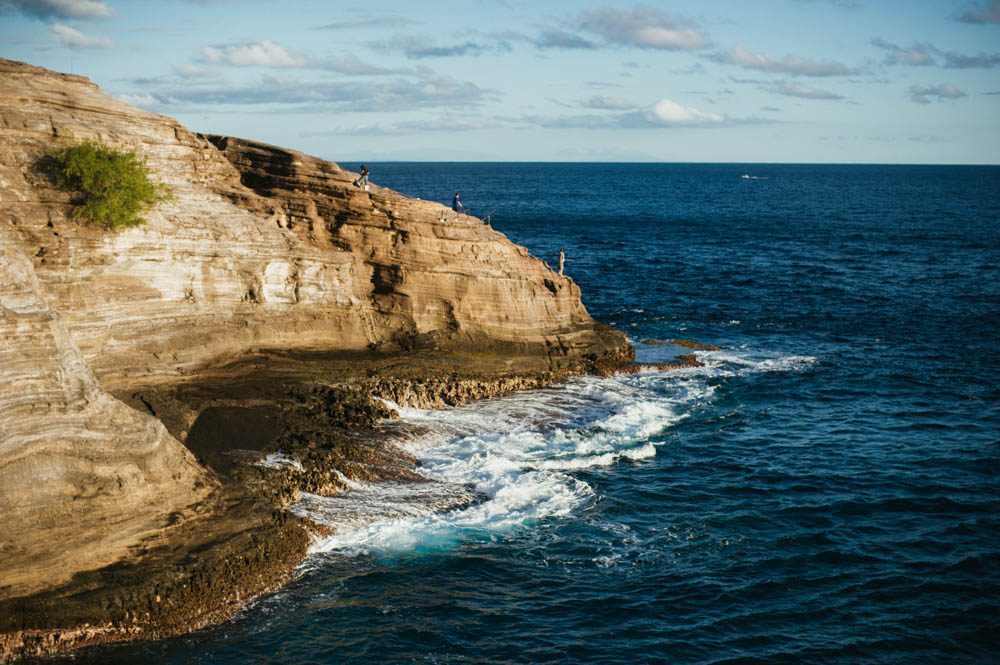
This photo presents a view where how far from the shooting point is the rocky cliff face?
21531 mm

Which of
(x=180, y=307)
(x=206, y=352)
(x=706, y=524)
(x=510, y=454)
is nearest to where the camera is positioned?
(x=706, y=524)

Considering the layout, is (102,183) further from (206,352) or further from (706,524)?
(706,524)

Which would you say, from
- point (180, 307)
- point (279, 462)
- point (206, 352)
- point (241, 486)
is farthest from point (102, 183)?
point (241, 486)

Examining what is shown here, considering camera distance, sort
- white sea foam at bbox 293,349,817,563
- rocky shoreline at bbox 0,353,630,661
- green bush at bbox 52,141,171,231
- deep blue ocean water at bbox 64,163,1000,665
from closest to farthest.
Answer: rocky shoreline at bbox 0,353,630,661 < deep blue ocean water at bbox 64,163,1000,665 < white sea foam at bbox 293,349,817,563 < green bush at bbox 52,141,171,231

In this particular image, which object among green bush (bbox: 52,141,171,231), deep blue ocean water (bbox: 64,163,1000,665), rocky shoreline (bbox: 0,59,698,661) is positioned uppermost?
green bush (bbox: 52,141,171,231)

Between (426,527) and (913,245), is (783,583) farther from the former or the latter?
(913,245)

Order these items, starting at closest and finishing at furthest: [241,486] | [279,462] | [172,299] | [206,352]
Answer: [241,486] < [279,462] < [172,299] < [206,352]

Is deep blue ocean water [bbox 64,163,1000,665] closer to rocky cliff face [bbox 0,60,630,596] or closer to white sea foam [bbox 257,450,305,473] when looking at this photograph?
white sea foam [bbox 257,450,305,473]

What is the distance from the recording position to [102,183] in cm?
3120

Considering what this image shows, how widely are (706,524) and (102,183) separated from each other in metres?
24.9

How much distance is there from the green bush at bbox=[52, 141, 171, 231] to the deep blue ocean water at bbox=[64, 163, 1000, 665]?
13.6 metres

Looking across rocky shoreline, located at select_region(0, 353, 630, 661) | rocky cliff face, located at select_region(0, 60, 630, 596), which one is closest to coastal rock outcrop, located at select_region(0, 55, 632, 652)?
rocky cliff face, located at select_region(0, 60, 630, 596)

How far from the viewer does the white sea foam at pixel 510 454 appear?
26.2 m

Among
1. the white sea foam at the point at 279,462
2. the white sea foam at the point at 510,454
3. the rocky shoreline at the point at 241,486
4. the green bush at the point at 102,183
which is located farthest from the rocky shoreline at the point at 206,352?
the white sea foam at the point at 510,454
